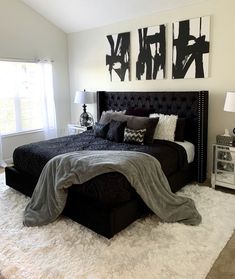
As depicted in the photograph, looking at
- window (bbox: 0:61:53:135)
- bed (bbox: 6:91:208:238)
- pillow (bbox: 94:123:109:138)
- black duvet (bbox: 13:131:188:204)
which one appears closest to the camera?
bed (bbox: 6:91:208:238)

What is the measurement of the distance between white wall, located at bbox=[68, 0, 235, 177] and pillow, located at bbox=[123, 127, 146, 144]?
1.03 meters

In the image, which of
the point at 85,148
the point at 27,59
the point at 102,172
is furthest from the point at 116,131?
the point at 27,59

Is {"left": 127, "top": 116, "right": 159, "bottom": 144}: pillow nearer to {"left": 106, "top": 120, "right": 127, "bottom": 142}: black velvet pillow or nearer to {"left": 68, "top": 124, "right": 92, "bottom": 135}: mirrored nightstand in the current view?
{"left": 106, "top": 120, "right": 127, "bottom": 142}: black velvet pillow

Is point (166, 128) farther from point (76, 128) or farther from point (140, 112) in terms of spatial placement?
point (76, 128)

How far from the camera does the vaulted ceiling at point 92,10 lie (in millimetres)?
3996

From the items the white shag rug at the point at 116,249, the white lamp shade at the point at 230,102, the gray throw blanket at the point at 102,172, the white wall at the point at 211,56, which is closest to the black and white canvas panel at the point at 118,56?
the white wall at the point at 211,56

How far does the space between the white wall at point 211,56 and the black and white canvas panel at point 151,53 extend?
0.08 meters

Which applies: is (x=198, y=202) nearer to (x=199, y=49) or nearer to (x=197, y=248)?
(x=197, y=248)

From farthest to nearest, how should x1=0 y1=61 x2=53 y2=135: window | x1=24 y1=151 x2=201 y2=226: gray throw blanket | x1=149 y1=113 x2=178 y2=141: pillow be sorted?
1. x1=0 y1=61 x2=53 y2=135: window
2. x1=149 y1=113 x2=178 y2=141: pillow
3. x1=24 y1=151 x2=201 y2=226: gray throw blanket

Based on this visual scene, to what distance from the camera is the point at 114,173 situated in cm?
258

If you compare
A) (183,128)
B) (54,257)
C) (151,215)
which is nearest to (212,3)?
(183,128)

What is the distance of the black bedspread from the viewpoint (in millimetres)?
3268

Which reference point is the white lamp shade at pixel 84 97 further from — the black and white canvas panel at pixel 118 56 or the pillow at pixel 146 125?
the pillow at pixel 146 125

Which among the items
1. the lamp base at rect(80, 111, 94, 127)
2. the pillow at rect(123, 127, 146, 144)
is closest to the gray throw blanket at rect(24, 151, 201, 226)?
the pillow at rect(123, 127, 146, 144)
